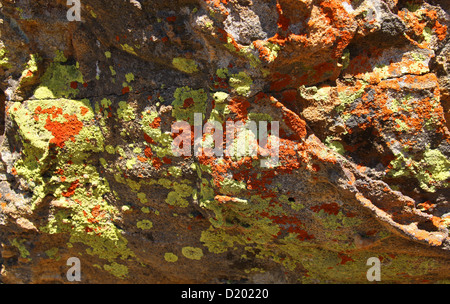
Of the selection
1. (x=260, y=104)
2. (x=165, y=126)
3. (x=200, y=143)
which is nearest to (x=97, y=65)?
(x=165, y=126)

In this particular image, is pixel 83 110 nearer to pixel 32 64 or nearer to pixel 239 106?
pixel 32 64

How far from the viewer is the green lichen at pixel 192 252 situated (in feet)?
8.70

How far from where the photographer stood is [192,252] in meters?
2.67

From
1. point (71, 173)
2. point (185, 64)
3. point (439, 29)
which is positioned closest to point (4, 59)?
point (71, 173)

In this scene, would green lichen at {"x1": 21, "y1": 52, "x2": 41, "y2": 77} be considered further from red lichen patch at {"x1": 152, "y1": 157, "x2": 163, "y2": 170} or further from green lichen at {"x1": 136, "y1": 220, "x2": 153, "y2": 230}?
green lichen at {"x1": 136, "y1": 220, "x2": 153, "y2": 230}

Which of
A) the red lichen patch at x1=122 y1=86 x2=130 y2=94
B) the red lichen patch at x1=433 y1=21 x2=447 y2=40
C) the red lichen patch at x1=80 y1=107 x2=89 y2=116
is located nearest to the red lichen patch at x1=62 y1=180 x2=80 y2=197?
the red lichen patch at x1=80 y1=107 x2=89 y2=116

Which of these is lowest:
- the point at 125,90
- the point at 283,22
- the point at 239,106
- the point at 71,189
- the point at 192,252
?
A: the point at 192,252

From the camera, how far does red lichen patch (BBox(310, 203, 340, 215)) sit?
2134 mm

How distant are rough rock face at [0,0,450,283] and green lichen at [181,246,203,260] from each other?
1 cm

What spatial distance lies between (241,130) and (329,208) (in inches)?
23.7

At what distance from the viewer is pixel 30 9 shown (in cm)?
221

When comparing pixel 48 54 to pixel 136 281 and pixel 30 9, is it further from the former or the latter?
pixel 136 281

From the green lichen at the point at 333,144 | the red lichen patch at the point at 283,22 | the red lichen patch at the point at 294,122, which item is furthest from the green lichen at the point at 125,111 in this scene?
the green lichen at the point at 333,144
